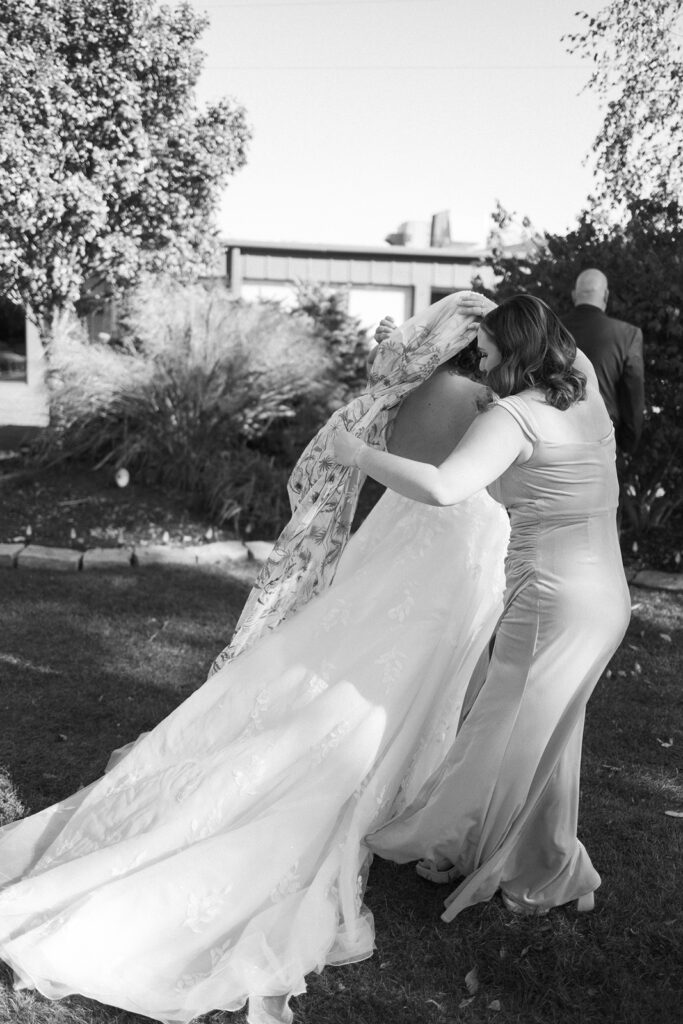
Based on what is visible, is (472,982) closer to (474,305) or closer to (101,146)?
(474,305)

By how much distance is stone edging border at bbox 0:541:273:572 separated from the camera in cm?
725

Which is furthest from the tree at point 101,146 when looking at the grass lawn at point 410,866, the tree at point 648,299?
the grass lawn at point 410,866

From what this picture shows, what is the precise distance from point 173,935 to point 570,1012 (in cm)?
113

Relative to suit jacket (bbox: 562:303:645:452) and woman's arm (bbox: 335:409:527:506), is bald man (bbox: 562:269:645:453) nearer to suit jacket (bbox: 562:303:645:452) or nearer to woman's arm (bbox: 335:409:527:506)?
suit jacket (bbox: 562:303:645:452)

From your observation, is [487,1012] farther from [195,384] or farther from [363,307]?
[363,307]

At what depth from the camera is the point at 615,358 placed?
19.7 ft

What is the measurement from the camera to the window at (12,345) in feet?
91.4

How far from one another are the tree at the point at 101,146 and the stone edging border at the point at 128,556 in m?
4.21

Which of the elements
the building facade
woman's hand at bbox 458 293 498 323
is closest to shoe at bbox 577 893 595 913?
woman's hand at bbox 458 293 498 323

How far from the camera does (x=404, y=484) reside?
2.67 meters

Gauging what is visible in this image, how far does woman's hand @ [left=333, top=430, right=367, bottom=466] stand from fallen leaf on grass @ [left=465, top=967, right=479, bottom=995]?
1.52 m

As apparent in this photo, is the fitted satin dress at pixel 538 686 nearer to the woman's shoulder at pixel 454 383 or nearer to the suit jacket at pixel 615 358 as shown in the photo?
the woman's shoulder at pixel 454 383

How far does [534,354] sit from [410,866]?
6.07ft

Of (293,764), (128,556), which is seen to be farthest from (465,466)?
(128,556)
